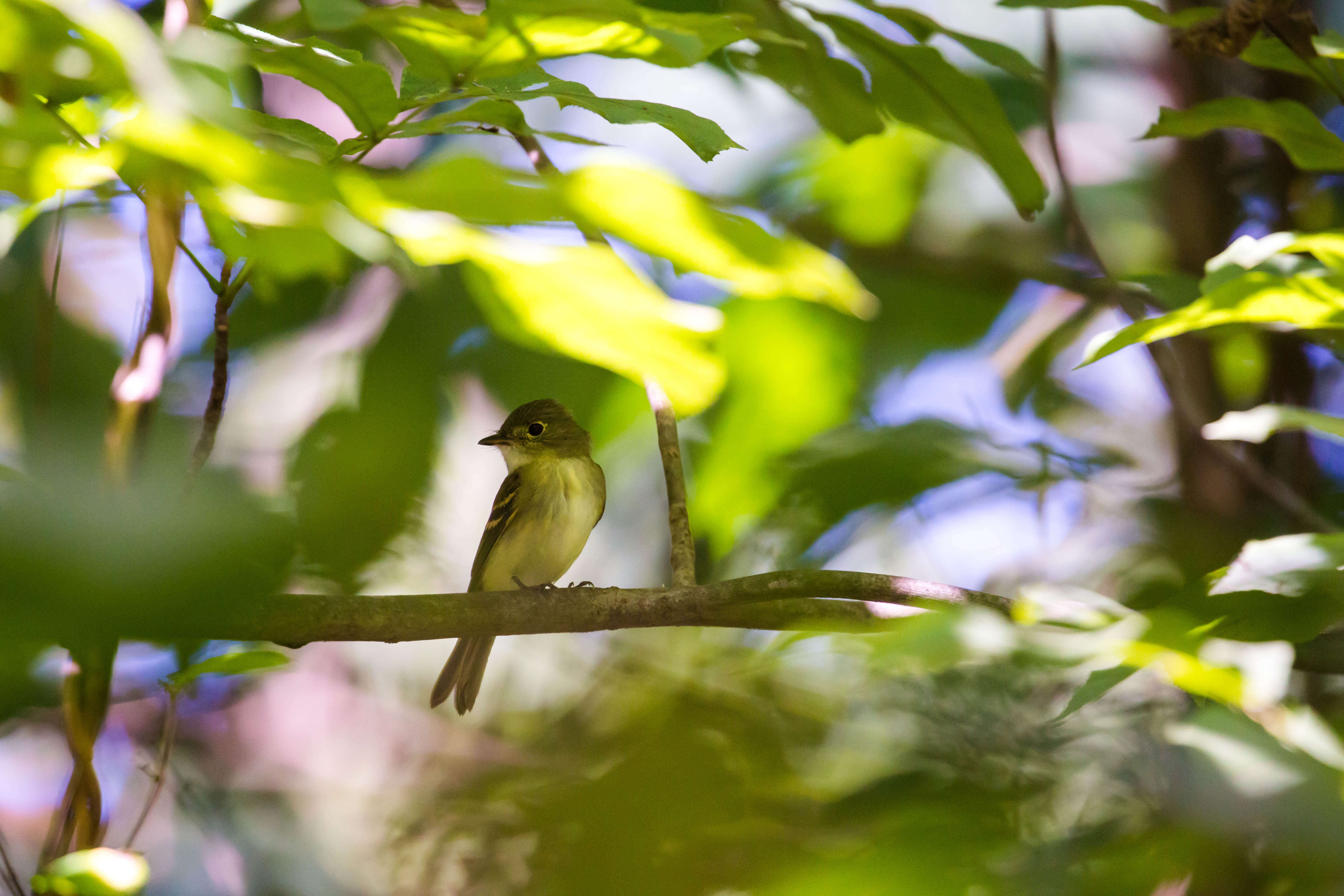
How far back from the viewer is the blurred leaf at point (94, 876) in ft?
3.53

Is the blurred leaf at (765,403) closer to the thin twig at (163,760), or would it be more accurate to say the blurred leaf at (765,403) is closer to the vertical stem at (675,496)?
the vertical stem at (675,496)

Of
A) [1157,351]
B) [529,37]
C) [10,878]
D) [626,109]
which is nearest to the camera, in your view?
[529,37]

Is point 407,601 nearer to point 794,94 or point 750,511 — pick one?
point 750,511

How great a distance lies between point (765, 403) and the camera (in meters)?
2.24

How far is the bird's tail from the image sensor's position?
3.77 metres

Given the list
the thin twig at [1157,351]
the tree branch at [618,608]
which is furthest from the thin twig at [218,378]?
the thin twig at [1157,351]

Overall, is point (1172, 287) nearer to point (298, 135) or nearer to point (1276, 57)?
point (1276, 57)

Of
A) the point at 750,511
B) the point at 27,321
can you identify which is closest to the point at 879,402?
the point at 750,511

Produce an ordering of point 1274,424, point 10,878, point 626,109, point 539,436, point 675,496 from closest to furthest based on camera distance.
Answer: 1. point 626,109
2. point 1274,424
3. point 10,878
4. point 675,496
5. point 539,436

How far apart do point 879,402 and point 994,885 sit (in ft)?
6.53

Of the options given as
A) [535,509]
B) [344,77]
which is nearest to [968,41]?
[344,77]

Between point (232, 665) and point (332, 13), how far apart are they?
32.0 inches

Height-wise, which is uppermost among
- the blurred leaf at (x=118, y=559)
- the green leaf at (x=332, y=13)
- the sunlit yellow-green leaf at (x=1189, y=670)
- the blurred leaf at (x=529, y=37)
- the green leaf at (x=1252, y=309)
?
the green leaf at (x=332, y=13)

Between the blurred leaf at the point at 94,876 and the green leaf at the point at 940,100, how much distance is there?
1.62 meters
